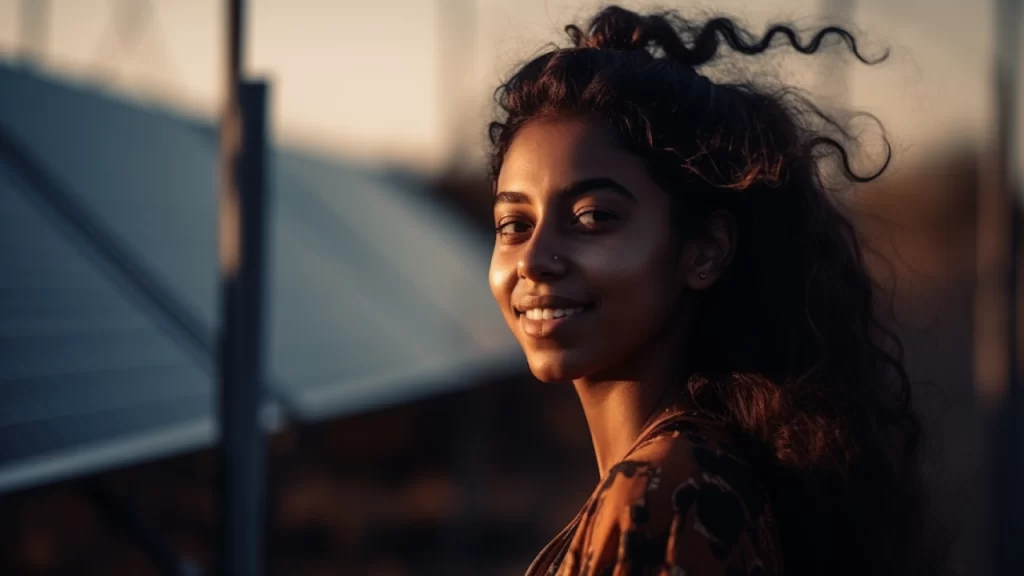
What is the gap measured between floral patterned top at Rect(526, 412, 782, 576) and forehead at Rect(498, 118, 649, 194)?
0.39 meters

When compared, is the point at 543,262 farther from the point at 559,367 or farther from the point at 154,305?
the point at 154,305

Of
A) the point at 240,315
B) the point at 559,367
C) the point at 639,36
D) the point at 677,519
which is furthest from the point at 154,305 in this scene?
the point at 677,519

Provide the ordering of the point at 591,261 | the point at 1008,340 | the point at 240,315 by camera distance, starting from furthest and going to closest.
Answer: the point at 1008,340 < the point at 240,315 < the point at 591,261

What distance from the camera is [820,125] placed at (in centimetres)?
206

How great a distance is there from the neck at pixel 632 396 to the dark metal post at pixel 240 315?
1.18m

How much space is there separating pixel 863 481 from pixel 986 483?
11244 mm

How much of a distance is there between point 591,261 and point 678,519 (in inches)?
16.6

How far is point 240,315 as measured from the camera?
113 inches

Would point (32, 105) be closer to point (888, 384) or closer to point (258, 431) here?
point (258, 431)

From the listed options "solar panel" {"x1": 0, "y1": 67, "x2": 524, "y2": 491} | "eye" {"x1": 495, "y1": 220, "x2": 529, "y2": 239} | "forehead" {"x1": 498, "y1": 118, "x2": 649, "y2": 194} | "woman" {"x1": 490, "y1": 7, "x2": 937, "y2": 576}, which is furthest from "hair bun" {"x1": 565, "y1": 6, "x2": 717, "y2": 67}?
"solar panel" {"x1": 0, "y1": 67, "x2": 524, "y2": 491}

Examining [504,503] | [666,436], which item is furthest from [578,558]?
[504,503]

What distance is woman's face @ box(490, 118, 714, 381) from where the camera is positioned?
5.88 ft

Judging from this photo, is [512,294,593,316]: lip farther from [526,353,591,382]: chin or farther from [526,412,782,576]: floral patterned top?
[526,412,782,576]: floral patterned top

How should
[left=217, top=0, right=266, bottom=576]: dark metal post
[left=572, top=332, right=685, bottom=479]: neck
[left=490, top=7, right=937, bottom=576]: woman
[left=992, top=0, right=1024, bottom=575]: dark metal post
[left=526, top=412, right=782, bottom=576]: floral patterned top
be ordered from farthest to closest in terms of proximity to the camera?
[left=992, top=0, right=1024, bottom=575]: dark metal post → [left=217, top=0, right=266, bottom=576]: dark metal post → [left=572, top=332, right=685, bottom=479]: neck → [left=490, top=7, right=937, bottom=576]: woman → [left=526, top=412, right=782, bottom=576]: floral patterned top
